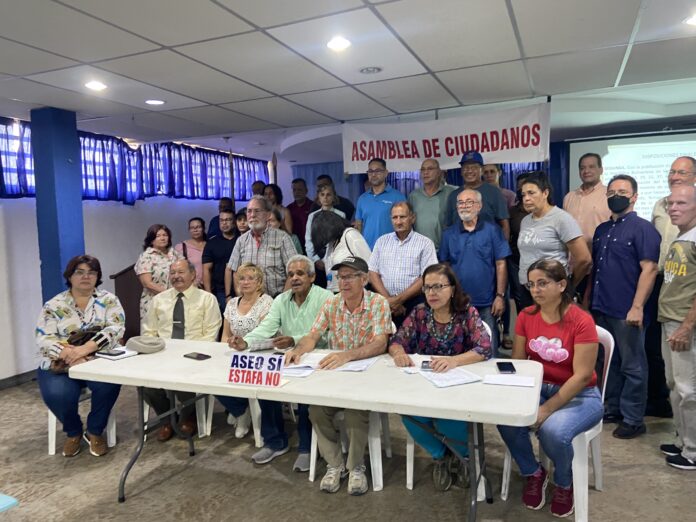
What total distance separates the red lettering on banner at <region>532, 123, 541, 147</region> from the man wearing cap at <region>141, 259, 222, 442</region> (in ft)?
8.95

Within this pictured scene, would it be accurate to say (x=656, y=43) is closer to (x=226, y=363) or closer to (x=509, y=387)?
(x=509, y=387)

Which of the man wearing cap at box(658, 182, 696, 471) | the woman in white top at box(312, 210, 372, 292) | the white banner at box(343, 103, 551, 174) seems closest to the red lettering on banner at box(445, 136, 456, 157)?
the white banner at box(343, 103, 551, 174)

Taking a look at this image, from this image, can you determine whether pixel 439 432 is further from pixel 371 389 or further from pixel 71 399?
pixel 71 399

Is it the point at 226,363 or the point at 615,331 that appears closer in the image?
the point at 226,363

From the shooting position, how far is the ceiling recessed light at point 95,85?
337 cm

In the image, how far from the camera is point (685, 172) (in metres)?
2.98

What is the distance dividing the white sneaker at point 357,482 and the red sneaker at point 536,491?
74 centimetres

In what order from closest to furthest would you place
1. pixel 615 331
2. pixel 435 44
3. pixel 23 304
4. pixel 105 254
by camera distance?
pixel 435 44, pixel 615 331, pixel 23 304, pixel 105 254

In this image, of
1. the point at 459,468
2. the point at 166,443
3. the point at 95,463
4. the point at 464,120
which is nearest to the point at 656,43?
the point at 464,120

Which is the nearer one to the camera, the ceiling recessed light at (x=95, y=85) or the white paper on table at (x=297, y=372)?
the white paper on table at (x=297, y=372)

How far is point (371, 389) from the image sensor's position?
6.43ft

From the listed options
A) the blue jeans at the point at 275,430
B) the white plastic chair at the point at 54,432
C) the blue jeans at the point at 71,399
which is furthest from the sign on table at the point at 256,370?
the white plastic chair at the point at 54,432

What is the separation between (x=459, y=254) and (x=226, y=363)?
1.62 metres

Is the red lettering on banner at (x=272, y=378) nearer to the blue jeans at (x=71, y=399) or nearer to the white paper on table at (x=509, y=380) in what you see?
the white paper on table at (x=509, y=380)
